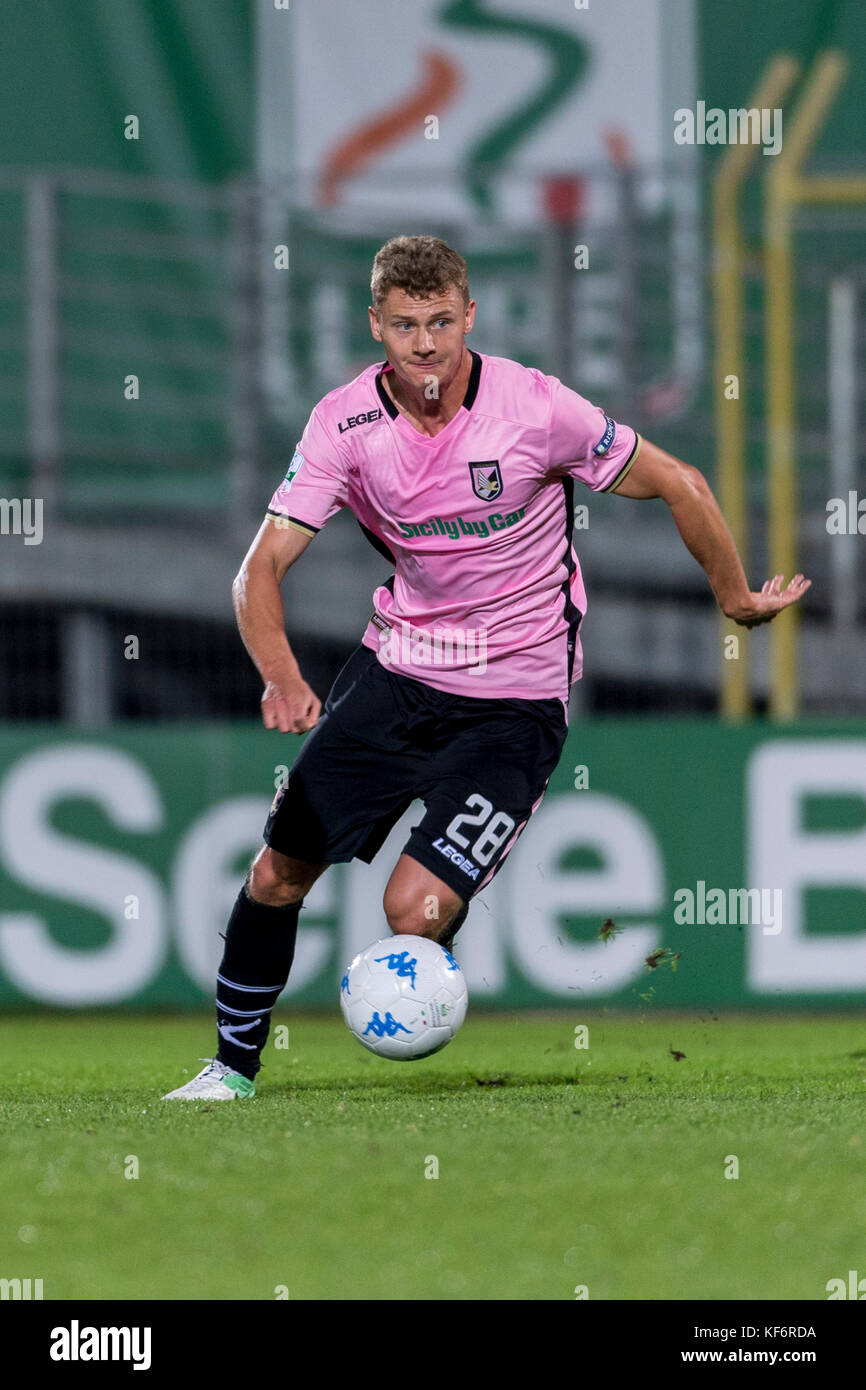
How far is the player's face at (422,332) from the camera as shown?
5.34m

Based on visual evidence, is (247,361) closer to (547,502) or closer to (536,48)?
(536,48)

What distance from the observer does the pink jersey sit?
5516mm

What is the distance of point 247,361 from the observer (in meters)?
10.8

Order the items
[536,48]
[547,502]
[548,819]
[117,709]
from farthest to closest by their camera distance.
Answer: [536,48] → [117,709] → [548,819] → [547,502]

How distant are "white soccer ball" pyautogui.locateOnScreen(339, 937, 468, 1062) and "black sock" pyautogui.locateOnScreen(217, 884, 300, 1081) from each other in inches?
14.8

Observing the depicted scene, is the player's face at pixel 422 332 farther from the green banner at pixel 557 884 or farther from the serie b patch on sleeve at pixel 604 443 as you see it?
the green banner at pixel 557 884

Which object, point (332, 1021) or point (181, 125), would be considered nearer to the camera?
point (332, 1021)

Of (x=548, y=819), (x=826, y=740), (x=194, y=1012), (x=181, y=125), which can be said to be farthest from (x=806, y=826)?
(x=181, y=125)

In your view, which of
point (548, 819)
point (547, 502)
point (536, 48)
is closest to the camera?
point (547, 502)

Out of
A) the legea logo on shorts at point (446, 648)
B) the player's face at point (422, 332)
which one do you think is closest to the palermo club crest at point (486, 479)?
the player's face at point (422, 332)

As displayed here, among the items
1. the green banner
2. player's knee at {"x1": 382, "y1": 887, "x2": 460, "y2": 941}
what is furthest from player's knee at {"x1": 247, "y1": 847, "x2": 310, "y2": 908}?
the green banner

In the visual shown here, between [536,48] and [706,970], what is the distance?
5.44m

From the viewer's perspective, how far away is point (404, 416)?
5.54 metres

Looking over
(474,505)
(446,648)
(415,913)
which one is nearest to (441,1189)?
(415,913)
